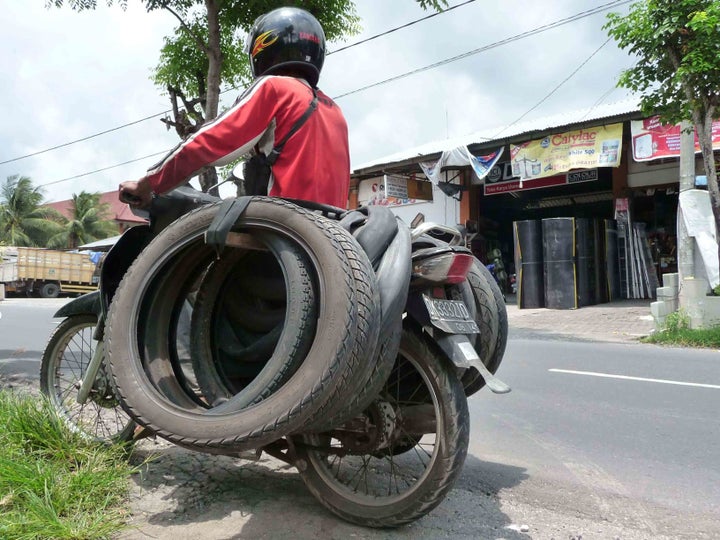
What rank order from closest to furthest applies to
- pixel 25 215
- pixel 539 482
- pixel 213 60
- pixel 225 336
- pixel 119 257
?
pixel 225 336, pixel 119 257, pixel 539 482, pixel 213 60, pixel 25 215

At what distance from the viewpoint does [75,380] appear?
11.6 ft

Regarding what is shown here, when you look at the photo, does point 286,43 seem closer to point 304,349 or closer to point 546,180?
point 304,349

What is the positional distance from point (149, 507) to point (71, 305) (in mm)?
1386

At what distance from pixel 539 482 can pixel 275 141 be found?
2.17 m

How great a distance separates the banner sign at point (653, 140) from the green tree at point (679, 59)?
11.0ft

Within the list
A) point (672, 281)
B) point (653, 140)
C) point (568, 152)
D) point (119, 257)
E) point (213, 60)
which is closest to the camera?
point (119, 257)

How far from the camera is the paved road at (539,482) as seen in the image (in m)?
2.43

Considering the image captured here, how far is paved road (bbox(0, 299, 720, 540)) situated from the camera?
2430mm

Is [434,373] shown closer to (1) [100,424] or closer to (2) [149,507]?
(2) [149,507]

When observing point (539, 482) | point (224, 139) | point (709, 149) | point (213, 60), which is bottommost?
point (539, 482)

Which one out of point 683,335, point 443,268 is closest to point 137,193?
point 443,268

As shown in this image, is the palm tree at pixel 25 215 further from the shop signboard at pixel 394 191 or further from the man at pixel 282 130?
the man at pixel 282 130

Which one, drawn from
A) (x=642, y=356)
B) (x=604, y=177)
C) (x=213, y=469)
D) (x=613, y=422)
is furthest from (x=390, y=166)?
(x=213, y=469)

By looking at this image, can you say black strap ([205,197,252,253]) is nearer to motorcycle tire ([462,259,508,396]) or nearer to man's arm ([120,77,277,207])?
man's arm ([120,77,277,207])
